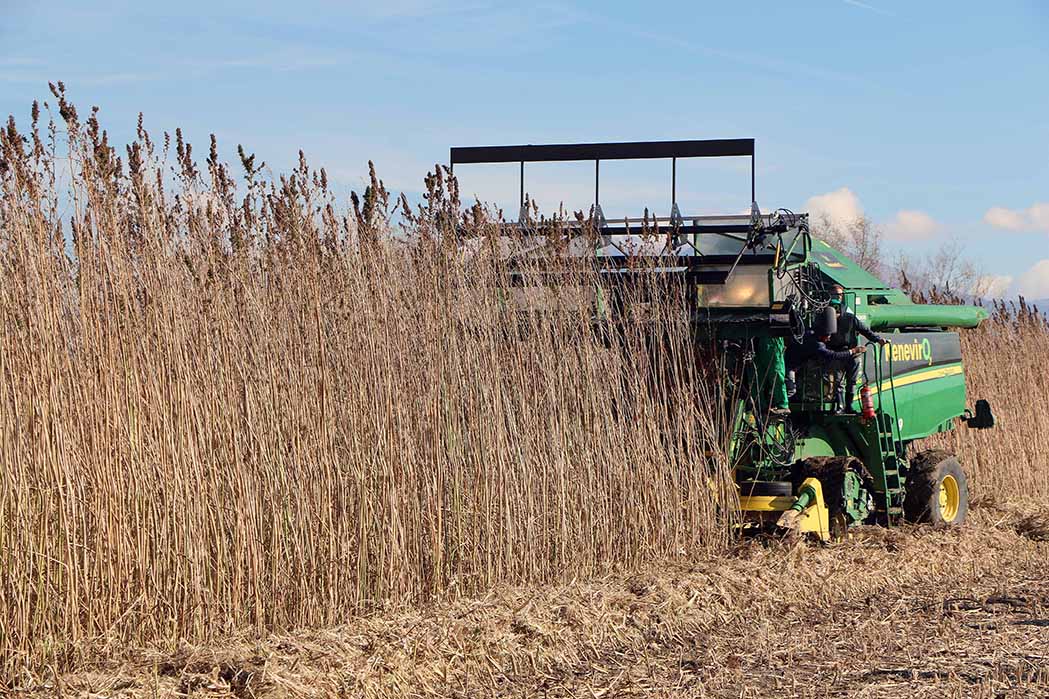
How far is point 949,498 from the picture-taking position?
10516 mm

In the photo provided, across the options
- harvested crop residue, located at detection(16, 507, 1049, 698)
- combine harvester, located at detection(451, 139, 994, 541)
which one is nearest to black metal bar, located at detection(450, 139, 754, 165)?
combine harvester, located at detection(451, 139, 994, 541)

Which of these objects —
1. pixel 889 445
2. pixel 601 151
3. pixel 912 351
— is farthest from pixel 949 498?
pixel 601 151

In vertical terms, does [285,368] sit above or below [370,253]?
below

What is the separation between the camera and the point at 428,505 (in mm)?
6645

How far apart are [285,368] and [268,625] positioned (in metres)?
1.15

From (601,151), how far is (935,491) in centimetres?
352

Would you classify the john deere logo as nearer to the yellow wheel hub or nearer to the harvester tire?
the harvester tire

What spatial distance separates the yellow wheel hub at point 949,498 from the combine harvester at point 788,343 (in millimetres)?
20

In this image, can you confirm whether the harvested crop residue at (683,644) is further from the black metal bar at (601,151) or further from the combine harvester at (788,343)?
the black metal bar at (601,151)

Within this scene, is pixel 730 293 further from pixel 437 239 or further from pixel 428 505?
pixel 428 505

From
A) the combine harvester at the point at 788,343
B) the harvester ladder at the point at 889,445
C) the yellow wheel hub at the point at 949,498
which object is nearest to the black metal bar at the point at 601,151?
the combine harvester at the point at 788,343

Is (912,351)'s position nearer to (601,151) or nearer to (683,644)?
(601,151)

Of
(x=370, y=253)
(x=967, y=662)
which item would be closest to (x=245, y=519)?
(x=370, y=253)

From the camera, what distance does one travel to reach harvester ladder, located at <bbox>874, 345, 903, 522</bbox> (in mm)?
9680
